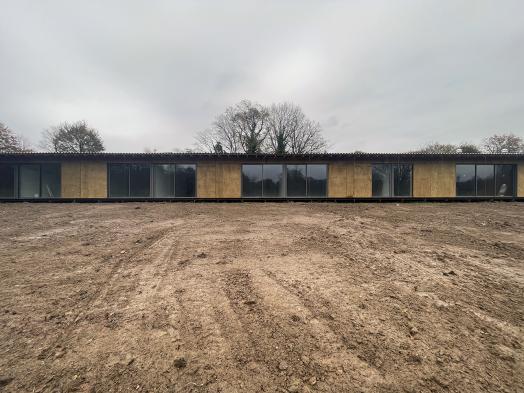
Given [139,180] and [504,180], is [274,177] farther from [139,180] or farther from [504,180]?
[504,180]

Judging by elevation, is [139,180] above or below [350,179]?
below

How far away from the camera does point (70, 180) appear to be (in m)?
13.8

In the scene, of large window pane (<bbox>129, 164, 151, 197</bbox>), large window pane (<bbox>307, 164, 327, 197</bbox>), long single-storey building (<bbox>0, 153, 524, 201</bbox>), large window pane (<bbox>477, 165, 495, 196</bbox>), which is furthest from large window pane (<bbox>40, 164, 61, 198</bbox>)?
large window pane (<bbox>477, 165, 495, 196</bbox>)

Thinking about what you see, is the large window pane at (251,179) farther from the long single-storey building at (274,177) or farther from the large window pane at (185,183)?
the large window pane at (185,183)

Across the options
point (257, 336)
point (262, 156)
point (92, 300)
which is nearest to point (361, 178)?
point (262, 156)

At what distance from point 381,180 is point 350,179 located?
1787 mm

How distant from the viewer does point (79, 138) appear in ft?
101

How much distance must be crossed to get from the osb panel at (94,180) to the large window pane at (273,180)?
29.6ft

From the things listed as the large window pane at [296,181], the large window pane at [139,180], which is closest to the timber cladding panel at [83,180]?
the large window pane at [139,180]

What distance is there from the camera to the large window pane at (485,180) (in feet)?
46.4

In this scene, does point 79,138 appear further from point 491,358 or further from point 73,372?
point 491,358

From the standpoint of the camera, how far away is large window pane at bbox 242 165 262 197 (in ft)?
46.9

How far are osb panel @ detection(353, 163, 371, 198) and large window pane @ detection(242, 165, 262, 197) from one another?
543 centimetres

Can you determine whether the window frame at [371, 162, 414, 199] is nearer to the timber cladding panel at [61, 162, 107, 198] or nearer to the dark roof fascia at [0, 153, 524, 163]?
the dark roof fascia at [0, 153, 524, 163]
